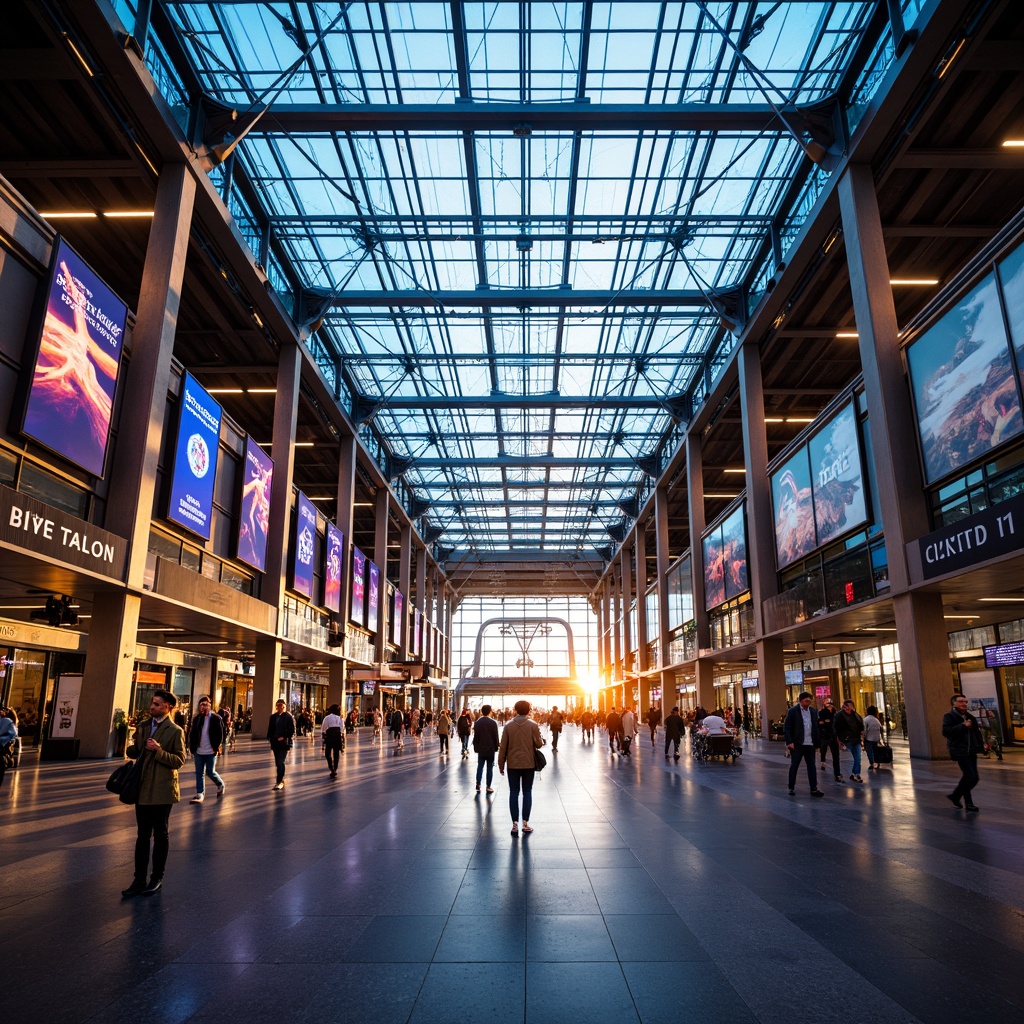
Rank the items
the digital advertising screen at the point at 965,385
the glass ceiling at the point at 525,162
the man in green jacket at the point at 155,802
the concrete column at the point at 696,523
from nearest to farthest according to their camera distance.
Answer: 1. the man in green jacket at the point at 155,802
2. the digital advertising screen at the point at 965,385
3. the glass ceiling at the point at 525,162
4. the concrete column at the point at 696,523

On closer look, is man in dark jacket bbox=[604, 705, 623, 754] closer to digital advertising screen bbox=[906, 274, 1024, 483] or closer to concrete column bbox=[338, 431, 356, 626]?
digital advertising screen bbox=[906, 274, 1024, 483]

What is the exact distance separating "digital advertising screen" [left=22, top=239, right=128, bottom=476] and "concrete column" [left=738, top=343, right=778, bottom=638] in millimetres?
23272

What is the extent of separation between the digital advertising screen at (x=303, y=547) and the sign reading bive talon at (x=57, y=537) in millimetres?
14629

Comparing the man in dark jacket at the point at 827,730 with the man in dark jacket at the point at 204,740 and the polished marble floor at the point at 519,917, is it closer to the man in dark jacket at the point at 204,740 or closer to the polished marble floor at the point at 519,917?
the polished marble floor at the point at 519,917

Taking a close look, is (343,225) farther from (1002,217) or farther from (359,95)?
(1002,217)

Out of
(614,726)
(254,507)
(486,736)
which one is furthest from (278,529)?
(486,736)

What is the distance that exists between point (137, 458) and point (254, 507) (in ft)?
31.2

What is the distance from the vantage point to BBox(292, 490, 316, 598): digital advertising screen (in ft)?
106

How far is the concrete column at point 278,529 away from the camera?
2967cm

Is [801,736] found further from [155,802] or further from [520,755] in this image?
[155,802]

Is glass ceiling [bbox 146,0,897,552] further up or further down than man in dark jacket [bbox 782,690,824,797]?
further up

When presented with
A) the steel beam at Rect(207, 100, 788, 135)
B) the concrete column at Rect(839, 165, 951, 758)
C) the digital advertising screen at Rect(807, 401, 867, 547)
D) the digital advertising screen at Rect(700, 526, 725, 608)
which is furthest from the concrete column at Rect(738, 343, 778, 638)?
the steel beam at Rect(207, 100, 788, 135)

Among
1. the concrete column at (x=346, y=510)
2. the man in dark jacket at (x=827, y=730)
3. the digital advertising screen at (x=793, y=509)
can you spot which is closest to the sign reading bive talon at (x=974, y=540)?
the man in dark jacket at (x=827, y=730)

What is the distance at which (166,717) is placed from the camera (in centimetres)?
646
